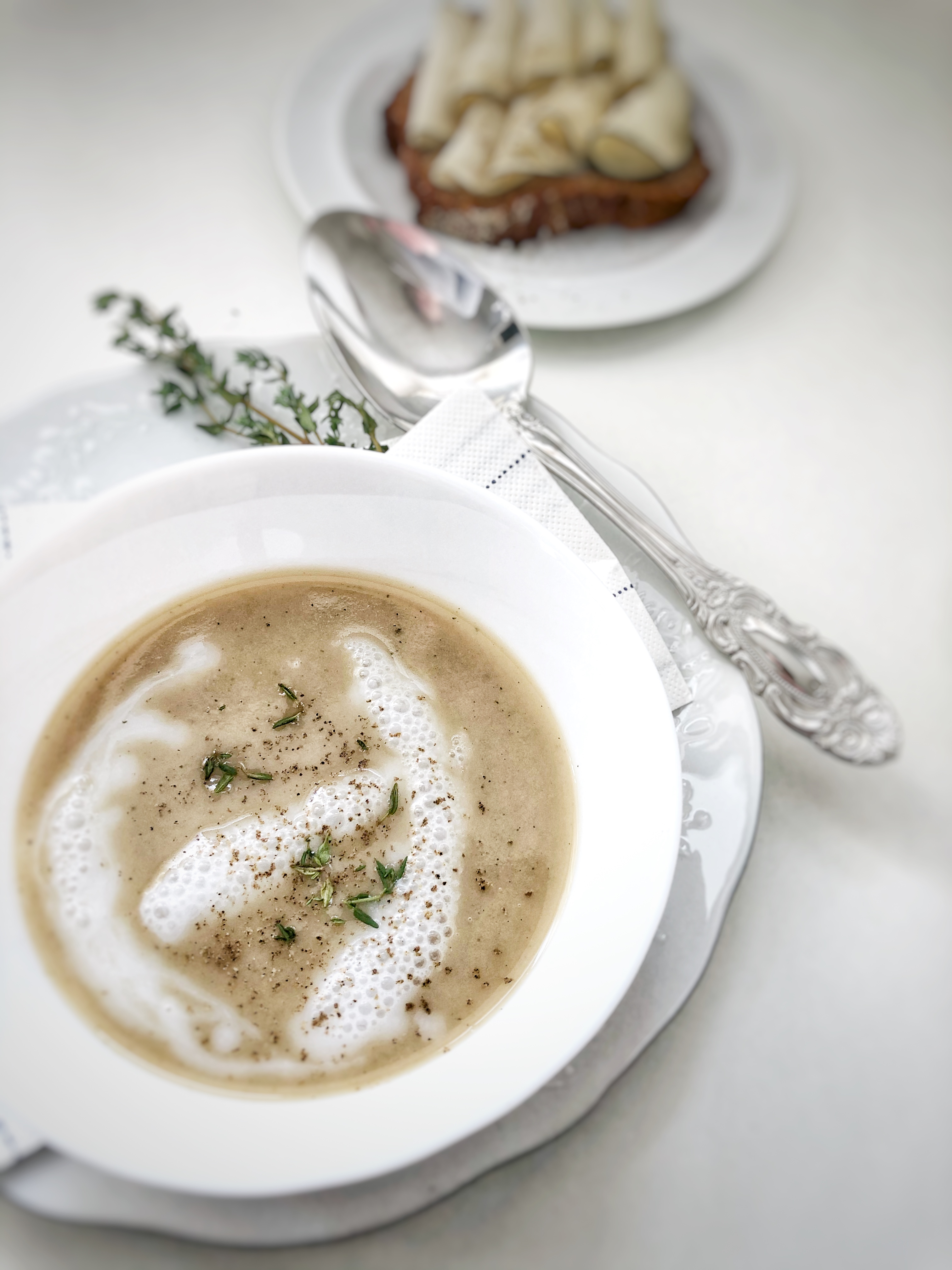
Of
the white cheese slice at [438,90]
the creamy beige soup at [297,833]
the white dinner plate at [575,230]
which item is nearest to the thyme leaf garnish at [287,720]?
the creamy beige soup at [297,833]

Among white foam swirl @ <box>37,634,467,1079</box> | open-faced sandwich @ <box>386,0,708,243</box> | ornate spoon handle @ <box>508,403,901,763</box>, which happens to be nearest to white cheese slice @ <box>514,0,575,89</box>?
open-faced sandwich @ <box>386,0,708,243</box>

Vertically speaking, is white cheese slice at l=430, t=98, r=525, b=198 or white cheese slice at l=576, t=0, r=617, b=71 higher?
white cheese slice at l=576, t=0, r=617, b=71

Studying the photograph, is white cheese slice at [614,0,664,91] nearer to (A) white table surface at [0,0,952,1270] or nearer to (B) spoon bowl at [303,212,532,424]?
(A) white table surface at [0,0,952,1270]

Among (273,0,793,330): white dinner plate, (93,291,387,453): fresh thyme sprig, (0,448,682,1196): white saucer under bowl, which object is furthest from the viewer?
(273,0,793,330): white dinner plate

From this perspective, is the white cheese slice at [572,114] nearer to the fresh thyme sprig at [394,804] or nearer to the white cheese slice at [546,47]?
the white cheese slice at [546,47]

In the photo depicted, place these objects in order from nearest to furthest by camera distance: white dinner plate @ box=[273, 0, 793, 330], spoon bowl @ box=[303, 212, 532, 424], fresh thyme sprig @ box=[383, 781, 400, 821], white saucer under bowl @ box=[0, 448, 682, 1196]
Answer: white saucer under bowl @ box=[0, 448, 682, 1196]
fresh thyme sprig @ box=[383, 781, 400, 821]
spoon bowl @ box=[303, 212, 532, 424]
white dinner plate @ box=[273, 0, 793, 330]

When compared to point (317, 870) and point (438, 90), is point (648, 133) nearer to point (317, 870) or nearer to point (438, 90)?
point (438, 90)

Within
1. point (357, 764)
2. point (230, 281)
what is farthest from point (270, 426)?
point (230, 281)
